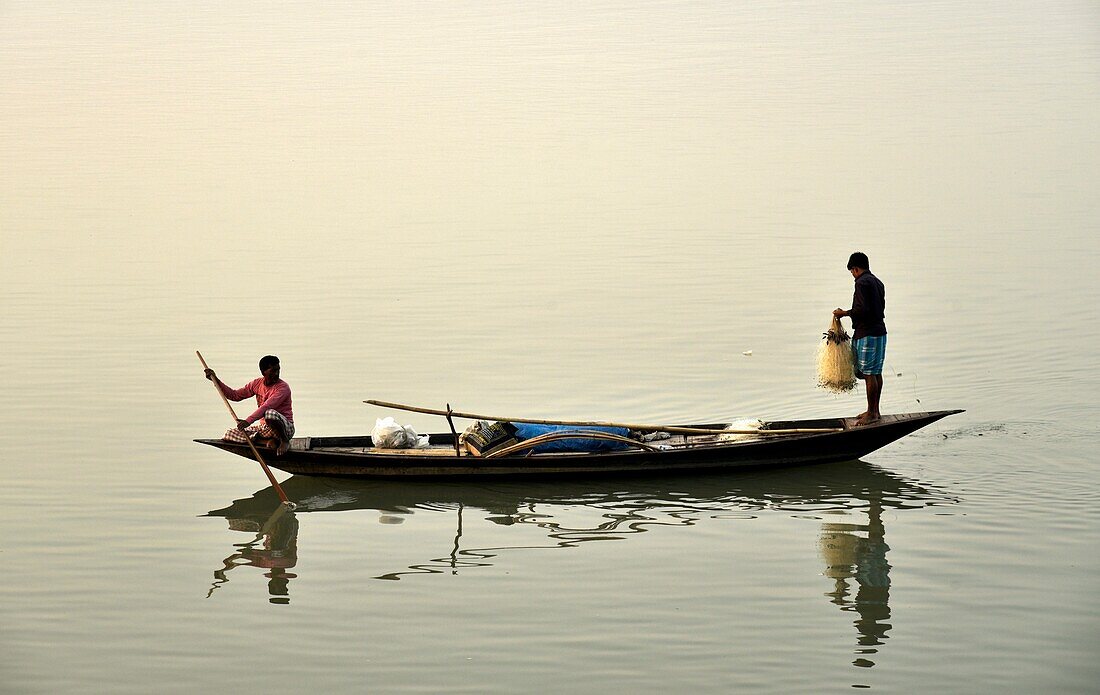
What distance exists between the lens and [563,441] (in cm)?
873

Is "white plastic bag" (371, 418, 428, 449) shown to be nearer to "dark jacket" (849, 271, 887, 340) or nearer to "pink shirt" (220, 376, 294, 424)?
"pink shirt" (220, 376, 294, 424)

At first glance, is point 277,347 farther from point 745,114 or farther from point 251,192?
point 745,114

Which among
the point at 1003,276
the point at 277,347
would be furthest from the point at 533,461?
the point at 1003,276

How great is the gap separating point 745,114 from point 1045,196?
6.38 meters

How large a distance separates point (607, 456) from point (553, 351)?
3.69 meters

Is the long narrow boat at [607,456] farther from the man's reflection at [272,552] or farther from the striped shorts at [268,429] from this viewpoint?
the man's reflection at [272,552]

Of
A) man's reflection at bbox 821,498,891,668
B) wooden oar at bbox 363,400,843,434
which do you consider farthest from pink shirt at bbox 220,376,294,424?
man's reflection at bbox 821,498,891,668

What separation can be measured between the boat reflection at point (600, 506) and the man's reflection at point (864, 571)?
0.04ft

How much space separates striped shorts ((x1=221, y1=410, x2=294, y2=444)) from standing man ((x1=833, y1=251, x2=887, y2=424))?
3779 mm

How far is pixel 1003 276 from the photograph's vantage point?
1488cm

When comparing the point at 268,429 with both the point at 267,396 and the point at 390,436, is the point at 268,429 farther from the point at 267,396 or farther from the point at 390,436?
the point at 390,436

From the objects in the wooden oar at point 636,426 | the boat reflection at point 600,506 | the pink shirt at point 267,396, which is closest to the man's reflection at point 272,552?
the boat reflection at point 600,506

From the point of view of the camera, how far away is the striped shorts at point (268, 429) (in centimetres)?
859

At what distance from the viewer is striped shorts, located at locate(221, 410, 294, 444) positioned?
8586 mm
